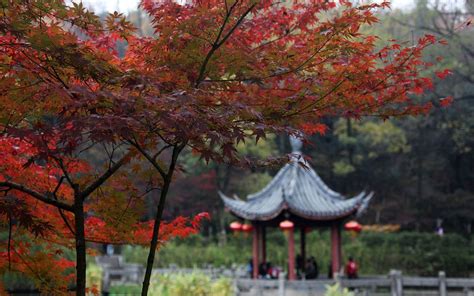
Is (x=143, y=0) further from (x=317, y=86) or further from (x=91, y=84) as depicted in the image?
(x=317, y=86)

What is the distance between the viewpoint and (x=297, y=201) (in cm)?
1683

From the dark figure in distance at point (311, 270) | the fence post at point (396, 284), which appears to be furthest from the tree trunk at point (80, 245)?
the dark figure in distance at point (311, 270)

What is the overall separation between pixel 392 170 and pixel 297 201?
57.2 ft

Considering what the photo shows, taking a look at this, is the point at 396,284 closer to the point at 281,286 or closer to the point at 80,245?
the point at 281,286

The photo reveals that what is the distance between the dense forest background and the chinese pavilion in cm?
1090

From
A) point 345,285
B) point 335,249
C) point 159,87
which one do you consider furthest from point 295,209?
point 159,87

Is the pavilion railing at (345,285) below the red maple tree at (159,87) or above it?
below

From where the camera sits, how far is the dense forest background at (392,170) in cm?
2995

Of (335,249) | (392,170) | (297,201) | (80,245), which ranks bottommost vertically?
(80,245)

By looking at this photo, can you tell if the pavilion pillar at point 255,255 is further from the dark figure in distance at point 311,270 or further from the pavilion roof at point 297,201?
the dark figure in distance at point 311,270

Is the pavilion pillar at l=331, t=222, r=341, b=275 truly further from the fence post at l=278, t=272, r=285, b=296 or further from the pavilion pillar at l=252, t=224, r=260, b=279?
the fence post at l=278, t=272, r=285, b=296

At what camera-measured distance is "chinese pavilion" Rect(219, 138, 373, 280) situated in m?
16.6

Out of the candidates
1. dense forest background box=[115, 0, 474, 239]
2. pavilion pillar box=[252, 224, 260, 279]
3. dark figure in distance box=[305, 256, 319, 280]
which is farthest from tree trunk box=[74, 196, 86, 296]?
dense forest background box=[115, 0, 474, 239]

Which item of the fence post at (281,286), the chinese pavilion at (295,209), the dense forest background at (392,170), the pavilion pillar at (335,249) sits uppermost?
the dense forest background at (392,170)
